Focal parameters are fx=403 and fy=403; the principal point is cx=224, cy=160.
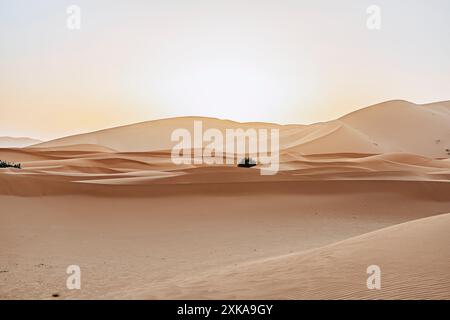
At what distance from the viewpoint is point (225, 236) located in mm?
9070

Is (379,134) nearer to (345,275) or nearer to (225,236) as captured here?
(225,236)

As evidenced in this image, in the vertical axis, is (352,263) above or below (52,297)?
above

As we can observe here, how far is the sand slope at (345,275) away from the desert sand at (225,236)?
0.02 m

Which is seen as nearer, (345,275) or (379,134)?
(345,275)

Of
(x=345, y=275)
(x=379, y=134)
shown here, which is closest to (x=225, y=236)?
(x=345, y=275)

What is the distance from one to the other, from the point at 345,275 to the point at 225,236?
4795 mm

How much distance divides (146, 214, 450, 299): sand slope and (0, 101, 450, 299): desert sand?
0.02 meters

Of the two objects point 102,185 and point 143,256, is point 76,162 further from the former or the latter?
Answer: point 143,256

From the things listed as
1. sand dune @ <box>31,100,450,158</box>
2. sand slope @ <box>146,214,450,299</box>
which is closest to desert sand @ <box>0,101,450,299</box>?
sand slope @ <box>146,214,450,299</box>

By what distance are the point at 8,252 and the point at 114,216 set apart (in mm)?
3814

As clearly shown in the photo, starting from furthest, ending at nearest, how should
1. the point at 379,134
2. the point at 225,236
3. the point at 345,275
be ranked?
the point at 379,134 → the point at 225,236 → the point at 345,275
